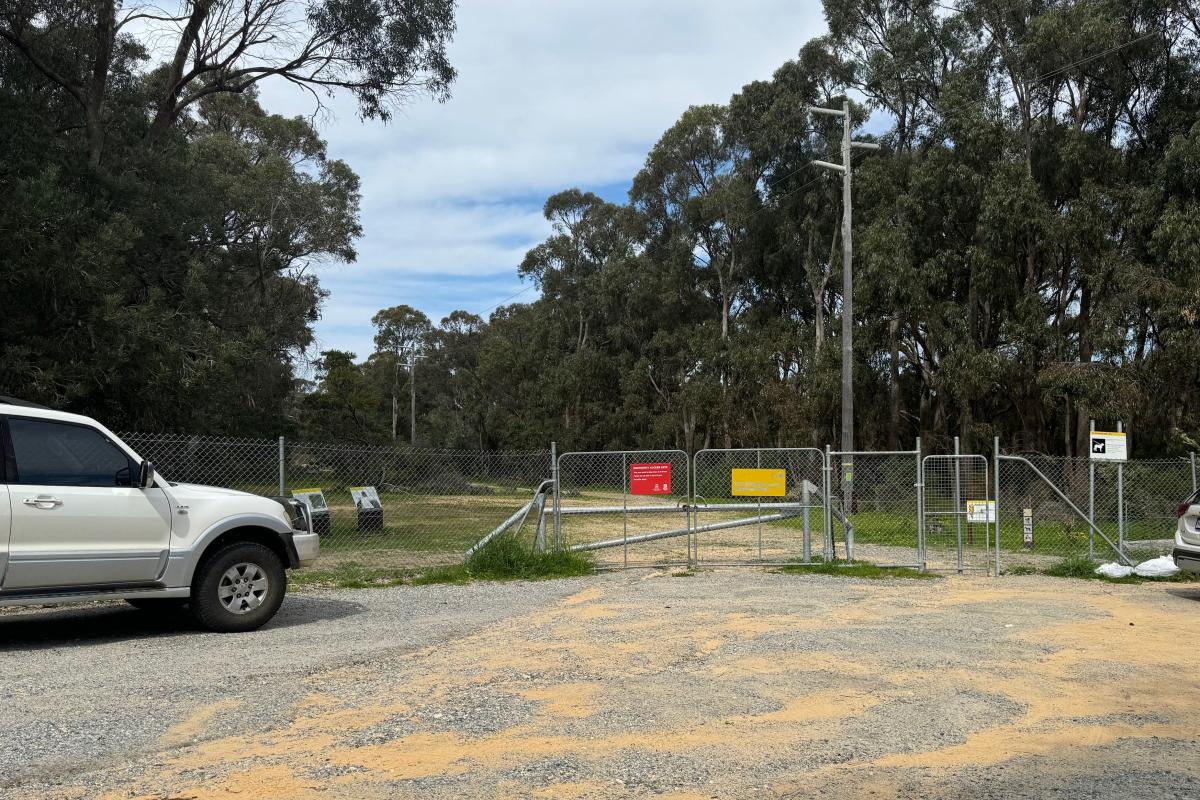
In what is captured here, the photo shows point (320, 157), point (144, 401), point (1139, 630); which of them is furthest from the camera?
point (320, 157)

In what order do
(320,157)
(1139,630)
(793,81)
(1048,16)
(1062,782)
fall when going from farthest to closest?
(320,157) < (793,81) < (1048,16) < (1139,630) < (1062,782)

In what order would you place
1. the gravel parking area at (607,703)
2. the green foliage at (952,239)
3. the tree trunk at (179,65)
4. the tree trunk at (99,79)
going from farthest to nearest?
the green foliage at (952,239) → the tree trunk at (179,65) → the tree trunk at (99,79) → the gravel parking area at (607,703)

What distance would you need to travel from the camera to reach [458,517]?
15.6 meters

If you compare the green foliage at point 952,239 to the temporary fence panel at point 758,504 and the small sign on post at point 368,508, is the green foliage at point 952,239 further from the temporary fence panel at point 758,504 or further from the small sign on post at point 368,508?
the small sign on post at point 368,508

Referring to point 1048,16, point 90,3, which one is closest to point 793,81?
point 1048,16

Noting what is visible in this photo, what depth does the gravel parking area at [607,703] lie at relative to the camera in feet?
15.5

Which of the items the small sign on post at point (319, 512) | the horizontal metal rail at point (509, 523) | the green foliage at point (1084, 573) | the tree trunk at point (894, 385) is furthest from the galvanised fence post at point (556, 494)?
the tree trunk at point (894, 385)

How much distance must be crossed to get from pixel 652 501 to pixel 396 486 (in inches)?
191

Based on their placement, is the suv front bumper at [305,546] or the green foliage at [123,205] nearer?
the suv front bumper at [305,546]

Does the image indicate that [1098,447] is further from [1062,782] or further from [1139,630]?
[1062,782]

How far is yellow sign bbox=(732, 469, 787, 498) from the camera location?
43.7 feet

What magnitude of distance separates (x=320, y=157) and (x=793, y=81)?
25.3 metres

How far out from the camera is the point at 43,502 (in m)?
7.59

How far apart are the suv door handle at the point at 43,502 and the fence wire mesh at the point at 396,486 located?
3.95m
